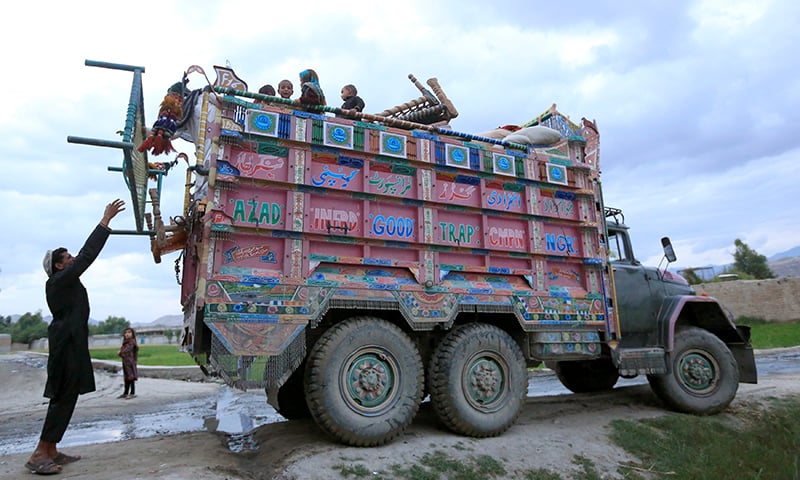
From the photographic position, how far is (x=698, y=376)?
19.7 feet

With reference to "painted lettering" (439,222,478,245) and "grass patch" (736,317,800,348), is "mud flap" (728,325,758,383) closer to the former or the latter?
"painted lettering" (439,222,478,245)

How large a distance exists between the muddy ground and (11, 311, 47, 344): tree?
54.0 metres

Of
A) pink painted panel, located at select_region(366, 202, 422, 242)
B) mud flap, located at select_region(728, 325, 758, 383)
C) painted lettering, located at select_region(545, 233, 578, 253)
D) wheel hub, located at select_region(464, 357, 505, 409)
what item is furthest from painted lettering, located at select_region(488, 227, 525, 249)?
mud flap, located at select_region(728, 325, 758, 383)

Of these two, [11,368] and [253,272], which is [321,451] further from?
[11,368]

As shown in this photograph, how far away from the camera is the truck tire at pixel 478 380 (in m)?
4.61

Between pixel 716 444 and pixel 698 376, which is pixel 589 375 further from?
pixel 716 444

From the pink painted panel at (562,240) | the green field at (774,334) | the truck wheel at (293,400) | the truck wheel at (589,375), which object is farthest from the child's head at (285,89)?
the green field at (774,334)

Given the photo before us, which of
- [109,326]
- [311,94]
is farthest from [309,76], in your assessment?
[109,326]

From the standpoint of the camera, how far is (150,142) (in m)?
4.62

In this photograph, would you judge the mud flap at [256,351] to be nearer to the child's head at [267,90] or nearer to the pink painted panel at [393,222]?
the pink painted panel at [393,222]

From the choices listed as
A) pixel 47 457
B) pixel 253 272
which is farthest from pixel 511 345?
pixel 47 457

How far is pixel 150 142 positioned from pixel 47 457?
282cm

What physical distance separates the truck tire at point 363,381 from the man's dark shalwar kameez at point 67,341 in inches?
72.9

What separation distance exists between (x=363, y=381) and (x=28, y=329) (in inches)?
2443
